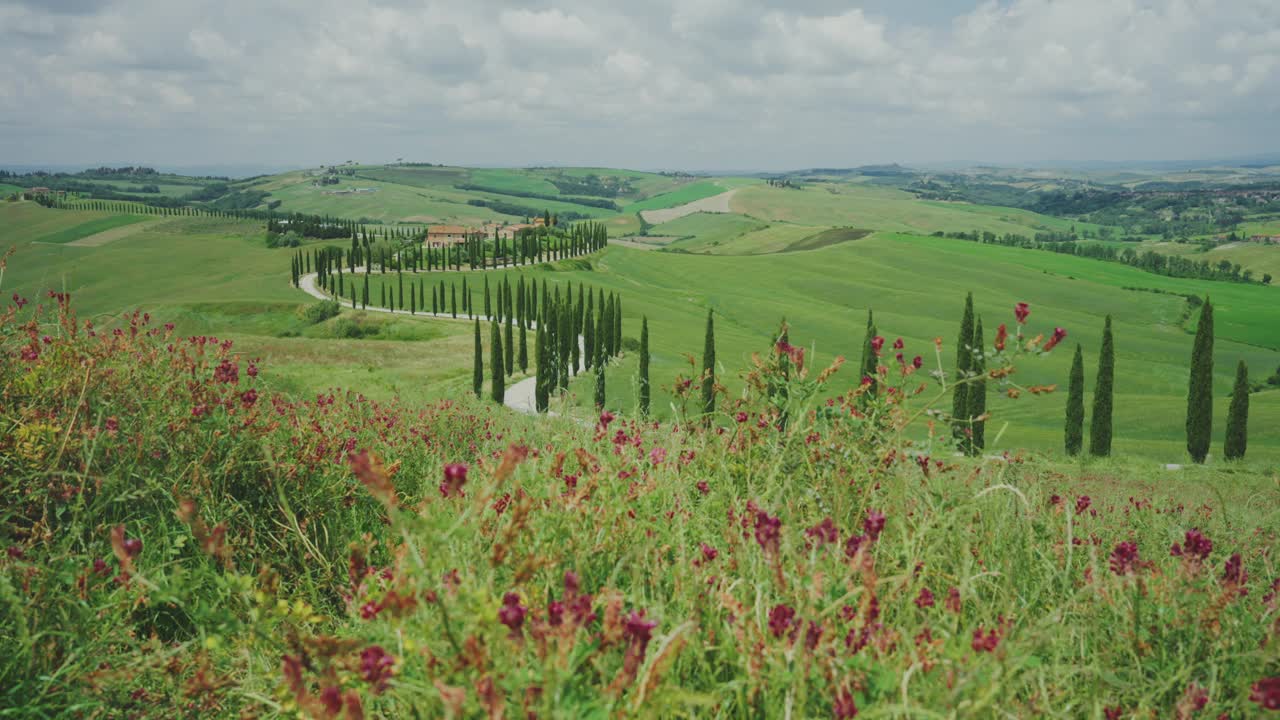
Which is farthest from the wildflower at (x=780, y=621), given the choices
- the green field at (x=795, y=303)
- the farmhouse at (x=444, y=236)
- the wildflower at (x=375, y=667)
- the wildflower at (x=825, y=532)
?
the farmhouse at (x=444, y=236)

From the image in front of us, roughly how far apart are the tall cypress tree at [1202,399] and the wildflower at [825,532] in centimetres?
4641

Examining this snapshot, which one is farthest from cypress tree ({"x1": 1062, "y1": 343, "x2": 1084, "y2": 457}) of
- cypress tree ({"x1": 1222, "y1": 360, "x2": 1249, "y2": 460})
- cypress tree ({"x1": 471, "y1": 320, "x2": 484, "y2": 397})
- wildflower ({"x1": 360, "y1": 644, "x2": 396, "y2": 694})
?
wildflower ({"x1": 360, "y1": 644, "x2": 396, "y2": 694})

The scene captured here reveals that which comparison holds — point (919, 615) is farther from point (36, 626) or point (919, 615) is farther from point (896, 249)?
point (896, 249)

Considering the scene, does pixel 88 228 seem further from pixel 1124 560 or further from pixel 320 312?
pixel 1124 560

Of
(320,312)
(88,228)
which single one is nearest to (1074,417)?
(320,312)

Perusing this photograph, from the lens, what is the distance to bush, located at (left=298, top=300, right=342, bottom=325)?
261ft

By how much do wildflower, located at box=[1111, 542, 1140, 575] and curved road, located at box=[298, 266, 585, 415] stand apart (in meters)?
8.60

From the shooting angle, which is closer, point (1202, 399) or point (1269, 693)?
point (1269, 693)

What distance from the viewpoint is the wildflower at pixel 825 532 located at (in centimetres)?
288

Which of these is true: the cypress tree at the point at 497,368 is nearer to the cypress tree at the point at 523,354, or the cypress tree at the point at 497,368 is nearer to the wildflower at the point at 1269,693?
the cypress tree at the point at 523,354

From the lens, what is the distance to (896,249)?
143000 millimetres

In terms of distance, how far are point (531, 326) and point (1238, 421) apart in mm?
59542

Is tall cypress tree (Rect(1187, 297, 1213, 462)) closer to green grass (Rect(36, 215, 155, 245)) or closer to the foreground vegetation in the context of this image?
the foreground vegetation

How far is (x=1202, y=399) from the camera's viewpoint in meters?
40.3
